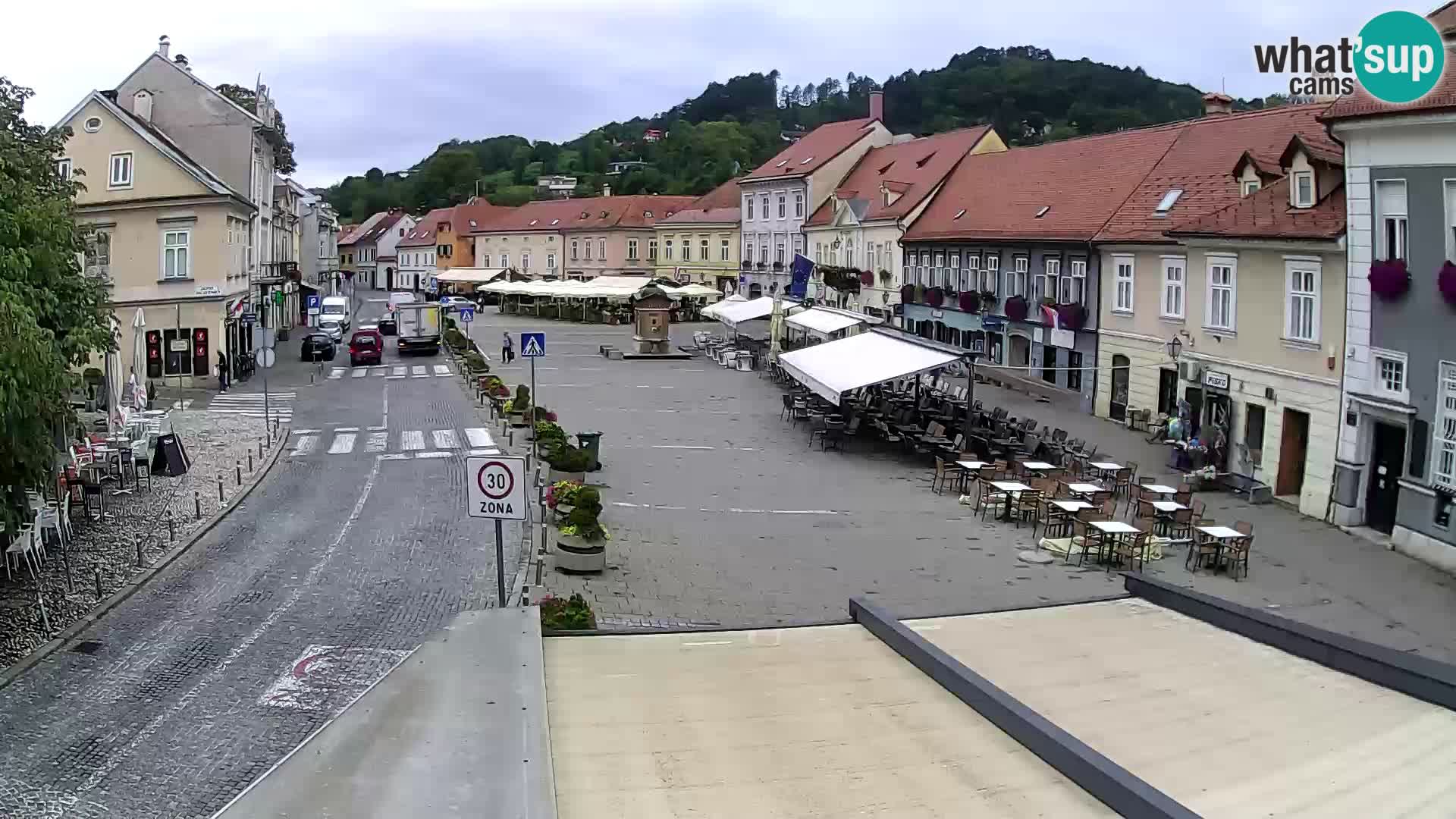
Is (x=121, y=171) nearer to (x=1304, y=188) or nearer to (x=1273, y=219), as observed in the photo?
(x=1273, y=219)

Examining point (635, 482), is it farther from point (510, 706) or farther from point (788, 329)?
point (788, 329)

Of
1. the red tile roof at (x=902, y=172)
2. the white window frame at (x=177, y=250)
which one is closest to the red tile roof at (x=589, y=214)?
the red tile roof at (x=902, y=172)

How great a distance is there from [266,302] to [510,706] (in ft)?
172

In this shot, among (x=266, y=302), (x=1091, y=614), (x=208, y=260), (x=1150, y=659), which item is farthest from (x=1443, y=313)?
(x=266, y=302)

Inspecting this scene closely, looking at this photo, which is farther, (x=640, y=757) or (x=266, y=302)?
(x=266, y=302)

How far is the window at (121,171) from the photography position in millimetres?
39344

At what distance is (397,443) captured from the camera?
29562mm

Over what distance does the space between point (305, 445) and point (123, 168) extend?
15956mm

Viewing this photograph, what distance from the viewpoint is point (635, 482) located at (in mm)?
24781

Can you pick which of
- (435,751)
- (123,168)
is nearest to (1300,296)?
(435,751)

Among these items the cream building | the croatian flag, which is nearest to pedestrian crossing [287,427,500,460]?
the cream building

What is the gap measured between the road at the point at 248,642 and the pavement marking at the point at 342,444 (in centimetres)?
180

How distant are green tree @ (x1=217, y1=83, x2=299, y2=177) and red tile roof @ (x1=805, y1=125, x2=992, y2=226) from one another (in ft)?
85.6

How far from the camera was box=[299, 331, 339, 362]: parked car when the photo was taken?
50688 mm
